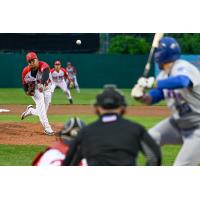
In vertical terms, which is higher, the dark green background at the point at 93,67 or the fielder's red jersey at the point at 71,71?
the dark green background at the point at 93,67

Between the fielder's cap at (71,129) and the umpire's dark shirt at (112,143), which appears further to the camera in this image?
the fielder's cap at (71,129)

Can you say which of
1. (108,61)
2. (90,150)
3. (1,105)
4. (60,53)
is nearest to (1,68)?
(60,53)

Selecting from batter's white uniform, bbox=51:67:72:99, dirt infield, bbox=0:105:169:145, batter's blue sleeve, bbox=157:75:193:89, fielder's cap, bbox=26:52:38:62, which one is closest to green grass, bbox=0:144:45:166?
dirt infield, bbox=0:105:169:145

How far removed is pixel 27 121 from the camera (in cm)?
1282

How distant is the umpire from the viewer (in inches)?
198

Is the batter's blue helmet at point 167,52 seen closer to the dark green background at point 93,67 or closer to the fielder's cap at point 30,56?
the dark green background at point 93,67

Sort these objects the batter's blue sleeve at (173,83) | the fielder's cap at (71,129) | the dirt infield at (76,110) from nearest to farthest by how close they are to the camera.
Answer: the fielder's cap at (71,129)
the batter's blue sleeve at (173,83)
the dirt infield at (76,110)

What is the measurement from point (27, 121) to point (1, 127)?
1343 millimetres

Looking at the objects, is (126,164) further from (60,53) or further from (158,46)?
(60,53)

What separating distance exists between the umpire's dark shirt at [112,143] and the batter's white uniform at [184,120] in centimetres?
102

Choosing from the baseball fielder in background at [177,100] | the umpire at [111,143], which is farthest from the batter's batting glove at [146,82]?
the umpire at [111,143]

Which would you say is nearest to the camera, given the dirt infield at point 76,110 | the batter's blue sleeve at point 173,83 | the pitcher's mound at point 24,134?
the batter's blue sleeve at point 173,83

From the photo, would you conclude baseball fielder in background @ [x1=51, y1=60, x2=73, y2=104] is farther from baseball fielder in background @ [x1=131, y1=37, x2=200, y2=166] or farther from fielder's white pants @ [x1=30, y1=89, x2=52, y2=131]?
baseball fielder in background @ [x1=131, y1=37, x2=200, y2=166]

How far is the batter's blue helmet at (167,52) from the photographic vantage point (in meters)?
6.33
